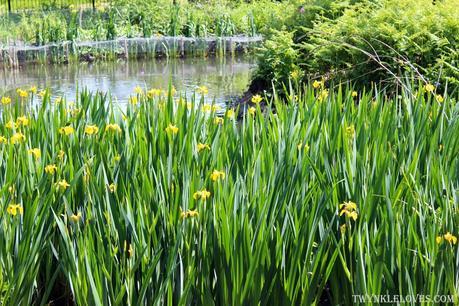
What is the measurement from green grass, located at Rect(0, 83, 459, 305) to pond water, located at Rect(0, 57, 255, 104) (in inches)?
295

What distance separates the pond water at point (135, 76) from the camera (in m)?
12.1

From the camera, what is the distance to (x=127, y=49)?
1539 centimetres

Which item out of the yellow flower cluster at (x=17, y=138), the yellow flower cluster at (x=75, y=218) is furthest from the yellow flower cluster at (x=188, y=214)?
the yellow flower cluster at (x=17, y=138)

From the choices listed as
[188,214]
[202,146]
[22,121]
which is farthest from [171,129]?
[188,214]

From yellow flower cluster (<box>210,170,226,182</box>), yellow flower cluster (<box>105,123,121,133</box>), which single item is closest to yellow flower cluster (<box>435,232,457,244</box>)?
yellow flower cluster (<box>210,170,226,182</box>)

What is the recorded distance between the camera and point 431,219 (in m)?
2.82

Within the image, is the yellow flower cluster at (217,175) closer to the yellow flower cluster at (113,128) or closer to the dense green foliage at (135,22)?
the yellow flower cluster at (113,128)

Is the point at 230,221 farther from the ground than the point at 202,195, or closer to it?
closer to it

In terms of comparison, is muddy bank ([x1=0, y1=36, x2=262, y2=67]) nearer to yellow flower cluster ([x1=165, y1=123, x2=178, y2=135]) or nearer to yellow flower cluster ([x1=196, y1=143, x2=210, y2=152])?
yellow flower cluster ([x1=165, y1=123, x2=178, y2=135])

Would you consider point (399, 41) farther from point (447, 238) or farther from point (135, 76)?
point (135, 76)

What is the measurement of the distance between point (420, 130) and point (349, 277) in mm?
1161

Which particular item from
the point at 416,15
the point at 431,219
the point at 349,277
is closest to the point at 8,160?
the point at 349,277

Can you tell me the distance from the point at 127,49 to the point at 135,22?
1.67 meters

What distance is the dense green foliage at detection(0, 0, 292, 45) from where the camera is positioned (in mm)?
14672
